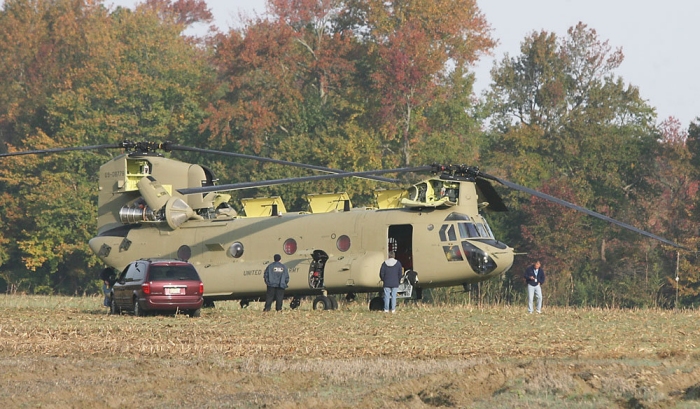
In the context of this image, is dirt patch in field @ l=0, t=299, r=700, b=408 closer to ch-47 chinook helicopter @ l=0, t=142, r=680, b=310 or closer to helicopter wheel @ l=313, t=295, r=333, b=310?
ch-47 chinook helicopter @ l=0, t=142, r=680, b=310

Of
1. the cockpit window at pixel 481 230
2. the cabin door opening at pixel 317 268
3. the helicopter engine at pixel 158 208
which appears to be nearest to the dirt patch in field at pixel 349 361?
the cockpit window at pixel 481 230

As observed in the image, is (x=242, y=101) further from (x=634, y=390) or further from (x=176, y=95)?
(x=634, y=390)

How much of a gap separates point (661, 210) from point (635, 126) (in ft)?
24.6

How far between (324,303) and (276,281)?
4.79 ft

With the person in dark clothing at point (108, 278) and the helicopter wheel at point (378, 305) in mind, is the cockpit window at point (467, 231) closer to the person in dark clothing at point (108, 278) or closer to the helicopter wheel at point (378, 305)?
the helicopter wheel at point (378, 305)

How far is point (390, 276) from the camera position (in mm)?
29000

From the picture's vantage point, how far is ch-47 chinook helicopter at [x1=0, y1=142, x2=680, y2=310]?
29.7 m

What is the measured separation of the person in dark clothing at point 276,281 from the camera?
1180 inches

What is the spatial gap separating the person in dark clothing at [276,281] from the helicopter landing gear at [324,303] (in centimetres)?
108

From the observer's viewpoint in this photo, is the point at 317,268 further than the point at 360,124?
No

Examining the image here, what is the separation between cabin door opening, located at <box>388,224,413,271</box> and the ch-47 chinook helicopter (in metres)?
0.03

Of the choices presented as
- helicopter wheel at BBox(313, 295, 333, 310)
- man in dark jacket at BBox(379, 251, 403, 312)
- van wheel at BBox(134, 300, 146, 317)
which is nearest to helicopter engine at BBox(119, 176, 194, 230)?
helicopter wheel at BBox(313, 295, 333, 310)

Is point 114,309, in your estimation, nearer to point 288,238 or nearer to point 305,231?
point 288,238

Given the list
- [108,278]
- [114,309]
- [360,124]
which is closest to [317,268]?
[114,309]
